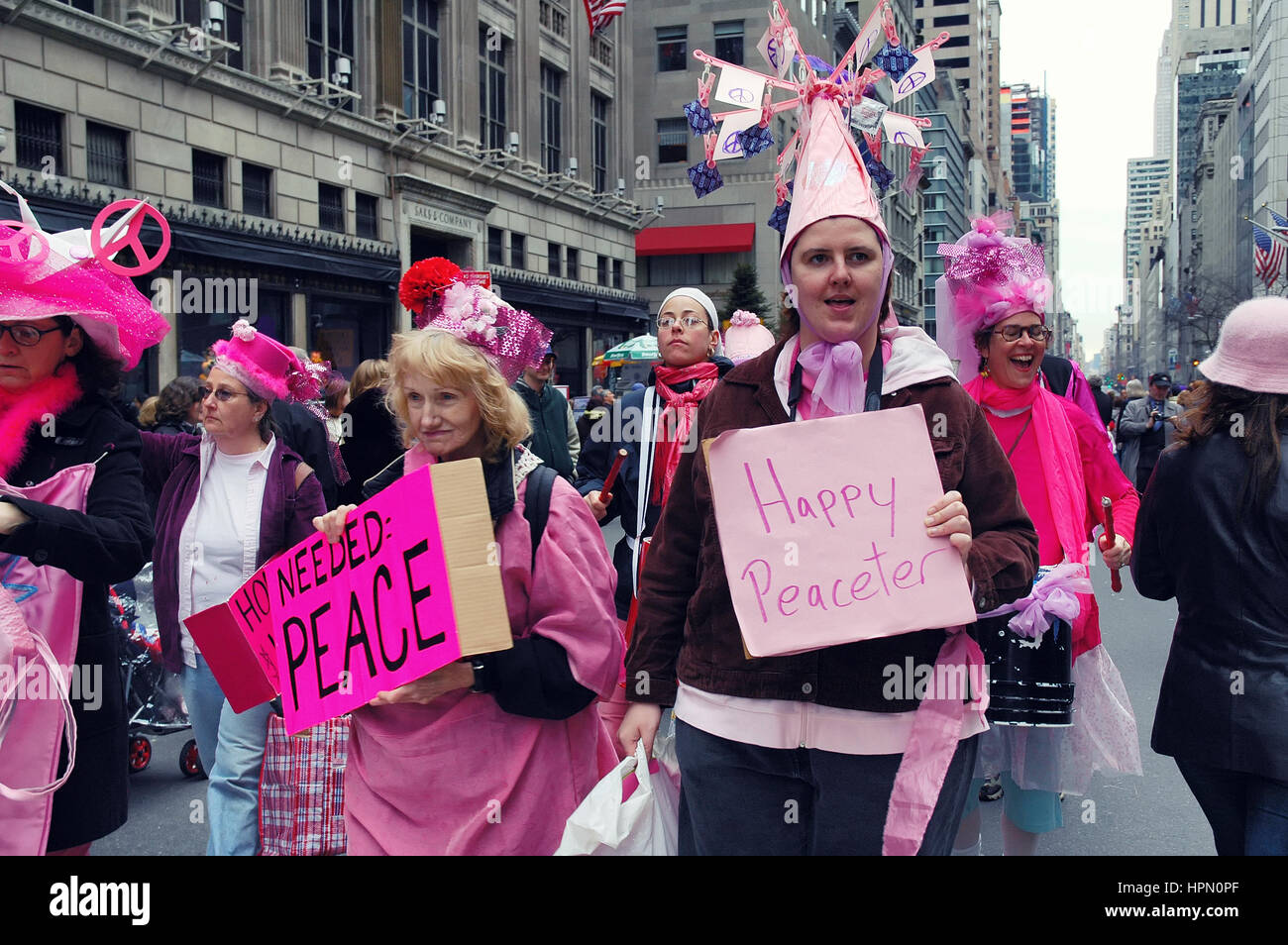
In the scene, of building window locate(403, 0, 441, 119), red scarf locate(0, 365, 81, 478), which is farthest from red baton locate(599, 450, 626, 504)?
building window locate(403, 0, 441, 119)

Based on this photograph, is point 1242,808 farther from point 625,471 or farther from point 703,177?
point 625,471

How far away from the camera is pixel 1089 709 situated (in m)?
3.77

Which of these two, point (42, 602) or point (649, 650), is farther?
point (42, 602)

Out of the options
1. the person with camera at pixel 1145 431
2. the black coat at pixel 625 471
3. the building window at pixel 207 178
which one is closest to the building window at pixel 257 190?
the building window at pixel 207 178

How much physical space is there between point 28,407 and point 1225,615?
3.16m

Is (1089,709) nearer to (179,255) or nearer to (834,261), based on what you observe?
(834,261)

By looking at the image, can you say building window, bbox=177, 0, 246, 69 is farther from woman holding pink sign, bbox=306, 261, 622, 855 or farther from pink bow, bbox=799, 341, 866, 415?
pink bow, bbox=799, 341, 866, 415

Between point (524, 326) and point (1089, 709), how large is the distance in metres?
2.30

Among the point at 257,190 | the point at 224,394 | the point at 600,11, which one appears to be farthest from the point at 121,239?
the point at 600,11

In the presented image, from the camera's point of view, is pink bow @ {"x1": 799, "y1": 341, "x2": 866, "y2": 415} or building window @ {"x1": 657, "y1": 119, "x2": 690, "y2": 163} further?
building window @ {"x1": 657, "y1": 119, "x2": 690, "y2": 163}

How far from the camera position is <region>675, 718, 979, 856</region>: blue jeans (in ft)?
7.47

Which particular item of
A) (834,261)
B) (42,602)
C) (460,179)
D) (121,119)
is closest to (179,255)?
(121,119)

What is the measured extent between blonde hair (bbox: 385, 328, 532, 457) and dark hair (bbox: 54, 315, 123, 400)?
863mm

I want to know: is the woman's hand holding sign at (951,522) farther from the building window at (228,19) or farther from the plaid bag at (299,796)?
the building window at (228,19)
